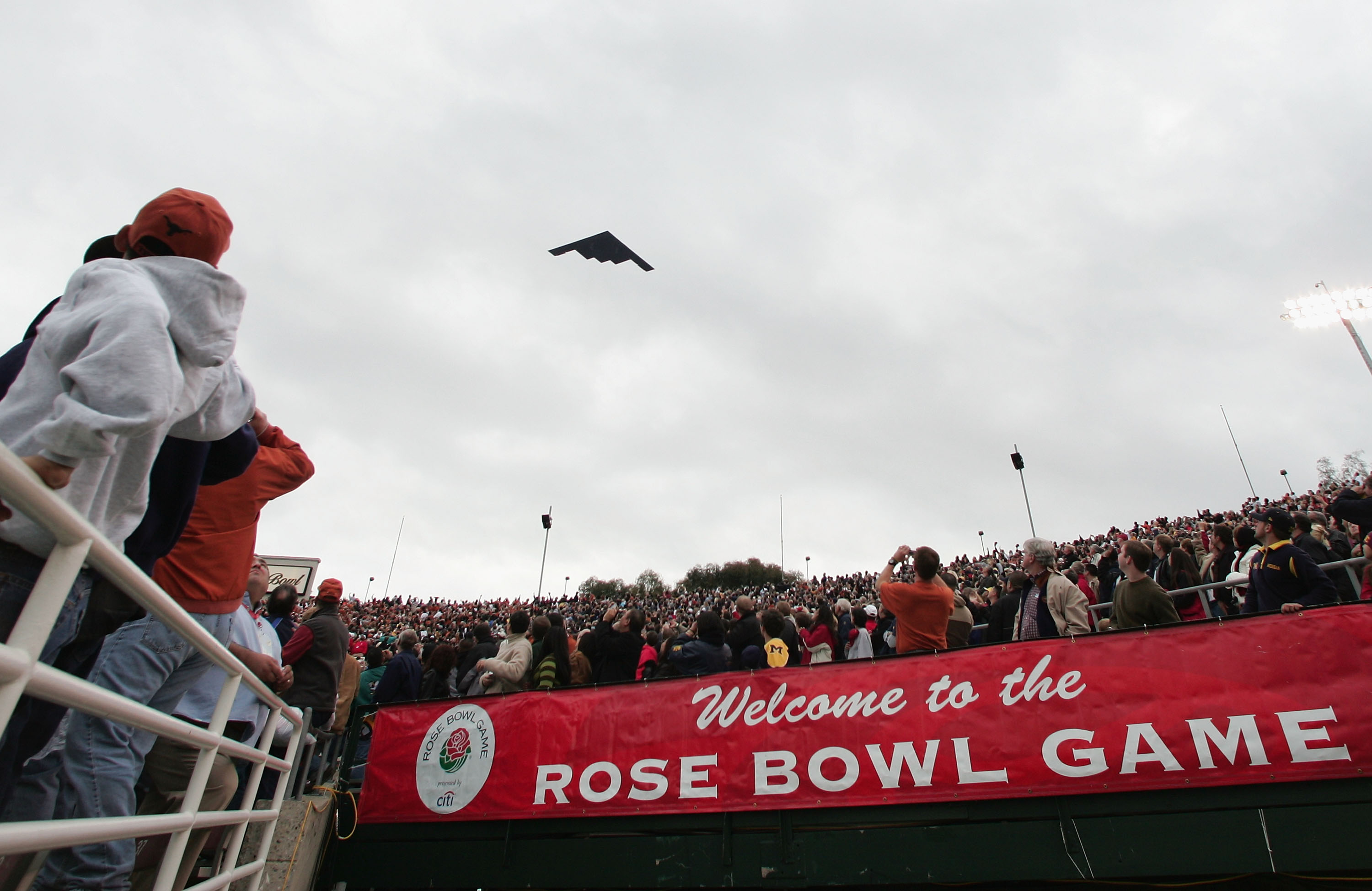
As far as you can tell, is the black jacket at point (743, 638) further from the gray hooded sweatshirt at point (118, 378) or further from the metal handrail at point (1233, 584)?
the gray hooded sweatshirt at point (118, 378)

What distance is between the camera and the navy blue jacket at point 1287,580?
4973 millimetres

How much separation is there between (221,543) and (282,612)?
2.24m

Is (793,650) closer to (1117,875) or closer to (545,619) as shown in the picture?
(545,619)

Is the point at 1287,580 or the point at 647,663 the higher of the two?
the point at 1287,580

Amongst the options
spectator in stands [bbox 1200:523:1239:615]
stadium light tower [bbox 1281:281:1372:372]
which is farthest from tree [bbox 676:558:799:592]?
spectator in stands [bbox 1200:523:1239:615]

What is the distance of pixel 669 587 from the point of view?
96.7m

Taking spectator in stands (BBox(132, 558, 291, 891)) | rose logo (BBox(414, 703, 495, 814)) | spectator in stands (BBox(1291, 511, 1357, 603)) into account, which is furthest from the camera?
spectator in stands (BBox(1291, 511, 1357, 603))

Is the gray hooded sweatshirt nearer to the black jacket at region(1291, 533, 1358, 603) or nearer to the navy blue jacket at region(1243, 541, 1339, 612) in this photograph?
the navy blue jacket at region(1243, 541, 1339, 612)

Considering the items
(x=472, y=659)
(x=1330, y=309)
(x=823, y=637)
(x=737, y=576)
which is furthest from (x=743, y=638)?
(x=737, y=576)

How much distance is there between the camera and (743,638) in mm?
7535

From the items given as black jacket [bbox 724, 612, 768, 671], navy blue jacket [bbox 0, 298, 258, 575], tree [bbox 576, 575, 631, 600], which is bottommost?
navy blue jacket [bbox 0, 298, 258, 575]

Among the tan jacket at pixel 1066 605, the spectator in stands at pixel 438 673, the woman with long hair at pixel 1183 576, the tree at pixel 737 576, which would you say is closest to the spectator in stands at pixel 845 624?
the tan jacket at pixel 1066 605

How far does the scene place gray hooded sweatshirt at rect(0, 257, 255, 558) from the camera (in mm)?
1633

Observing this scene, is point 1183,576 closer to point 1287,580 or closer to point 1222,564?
point 1222,564
